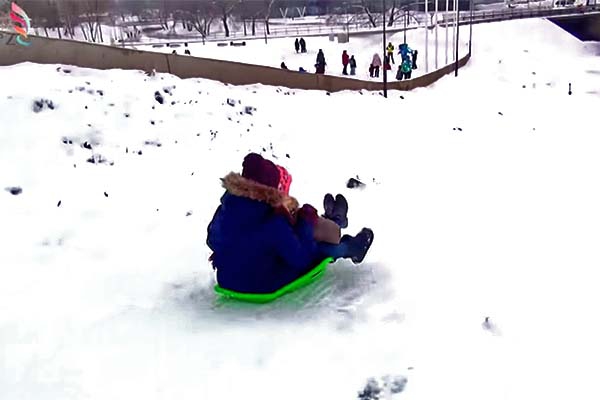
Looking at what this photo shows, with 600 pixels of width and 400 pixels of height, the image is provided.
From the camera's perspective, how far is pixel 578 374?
3.56 m

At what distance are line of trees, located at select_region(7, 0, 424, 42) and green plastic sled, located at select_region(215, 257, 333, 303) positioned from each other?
36812 mm

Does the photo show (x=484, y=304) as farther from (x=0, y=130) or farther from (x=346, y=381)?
(x=0, y=130)

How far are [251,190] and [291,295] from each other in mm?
977

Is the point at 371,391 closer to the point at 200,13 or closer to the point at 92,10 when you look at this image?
the point at 92,10

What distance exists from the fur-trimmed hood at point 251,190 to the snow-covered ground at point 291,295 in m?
0.85

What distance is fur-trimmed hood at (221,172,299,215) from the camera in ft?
14.0

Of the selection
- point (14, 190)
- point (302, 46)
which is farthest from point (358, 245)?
point (302, 46)

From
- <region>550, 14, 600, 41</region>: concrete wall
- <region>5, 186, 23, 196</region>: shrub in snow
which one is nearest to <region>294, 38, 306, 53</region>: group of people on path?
<region>550, 14, 600, 41</region>: concrete wall

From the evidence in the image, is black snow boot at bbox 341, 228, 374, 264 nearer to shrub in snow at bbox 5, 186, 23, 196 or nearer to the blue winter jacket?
the blue winter jacket

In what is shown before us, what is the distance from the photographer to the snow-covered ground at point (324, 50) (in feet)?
125

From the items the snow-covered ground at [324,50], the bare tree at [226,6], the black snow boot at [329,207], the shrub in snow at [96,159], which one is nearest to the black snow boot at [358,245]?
the black snow boot at [329,207]

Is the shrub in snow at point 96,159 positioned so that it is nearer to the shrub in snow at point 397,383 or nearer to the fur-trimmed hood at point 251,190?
the fur-trimmed hood at point 251,190

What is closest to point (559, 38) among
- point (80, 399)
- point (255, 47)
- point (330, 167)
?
point (255, 47)

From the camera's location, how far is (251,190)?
14.0ft
